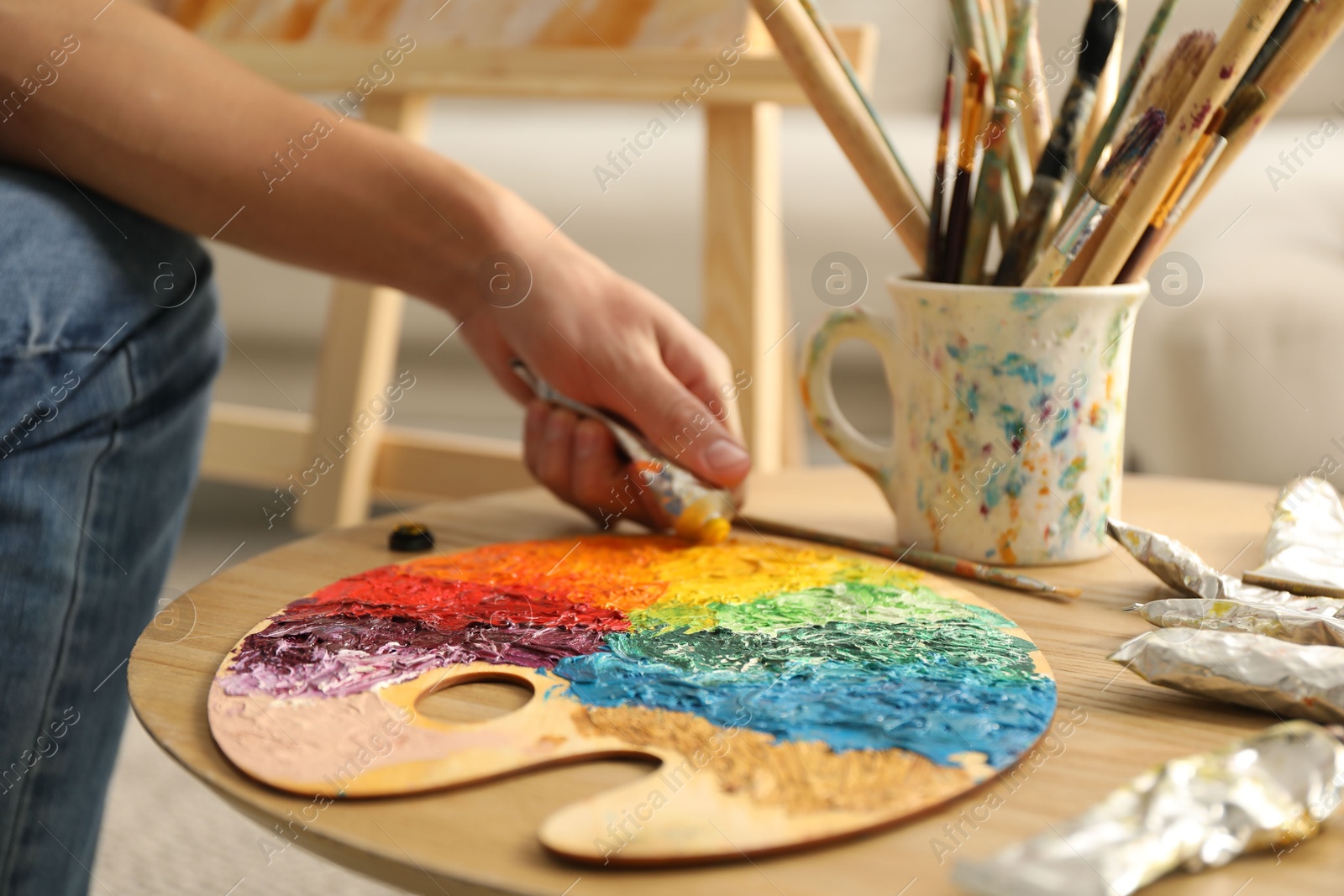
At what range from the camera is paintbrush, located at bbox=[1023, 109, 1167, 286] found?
48 centimetres

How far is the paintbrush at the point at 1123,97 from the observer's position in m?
0.51

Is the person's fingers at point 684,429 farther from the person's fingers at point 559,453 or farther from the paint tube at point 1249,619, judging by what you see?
the paint tube at point 1249,619

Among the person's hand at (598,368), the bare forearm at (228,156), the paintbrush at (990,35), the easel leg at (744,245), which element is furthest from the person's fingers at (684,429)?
the easel leg at (744,245)

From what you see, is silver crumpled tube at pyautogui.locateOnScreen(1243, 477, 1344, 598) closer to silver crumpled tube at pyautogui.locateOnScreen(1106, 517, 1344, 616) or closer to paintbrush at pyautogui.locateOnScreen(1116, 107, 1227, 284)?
silver crumpled tube at pyautogui.locateOnScreen(1106, 517, 1344, 616)

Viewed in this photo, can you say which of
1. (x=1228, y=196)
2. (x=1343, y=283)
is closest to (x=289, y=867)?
(x=1343, y=283)

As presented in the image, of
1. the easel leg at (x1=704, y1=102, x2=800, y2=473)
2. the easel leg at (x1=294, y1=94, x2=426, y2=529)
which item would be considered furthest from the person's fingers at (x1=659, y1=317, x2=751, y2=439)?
the easel leg at (x1=294, y1=94, x2=426, y2=529)

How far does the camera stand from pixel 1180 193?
1.61 ft

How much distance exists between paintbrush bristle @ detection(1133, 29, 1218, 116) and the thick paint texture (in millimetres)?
232

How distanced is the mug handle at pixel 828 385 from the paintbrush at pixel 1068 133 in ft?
0.33

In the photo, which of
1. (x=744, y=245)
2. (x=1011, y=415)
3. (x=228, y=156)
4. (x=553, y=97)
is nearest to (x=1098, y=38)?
(x=1011, y=415)

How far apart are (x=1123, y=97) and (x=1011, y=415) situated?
Result: 149 millimetres

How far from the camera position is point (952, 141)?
0.57 m

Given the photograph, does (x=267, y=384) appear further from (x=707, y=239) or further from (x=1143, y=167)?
(x=1143, y=167)

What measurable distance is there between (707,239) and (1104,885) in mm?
942
